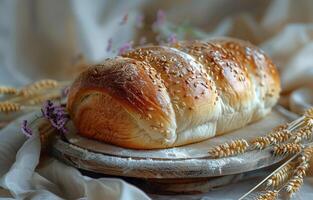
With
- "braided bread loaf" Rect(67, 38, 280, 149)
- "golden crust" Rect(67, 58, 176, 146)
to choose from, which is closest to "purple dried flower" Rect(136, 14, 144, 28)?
"braided bread loaf" Rect(67, 38, 280, 149)

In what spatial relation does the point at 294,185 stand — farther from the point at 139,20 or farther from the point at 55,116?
the point at 139,20

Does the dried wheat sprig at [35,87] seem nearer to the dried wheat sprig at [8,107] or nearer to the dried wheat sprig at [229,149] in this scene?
the dried wheat sprig at [8,107]

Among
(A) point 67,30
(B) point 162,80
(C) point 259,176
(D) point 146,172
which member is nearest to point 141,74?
(B) point 162,80

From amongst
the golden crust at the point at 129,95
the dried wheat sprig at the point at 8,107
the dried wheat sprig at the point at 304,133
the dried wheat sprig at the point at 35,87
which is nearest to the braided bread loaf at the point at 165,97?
the golden crust at the point at 129,95

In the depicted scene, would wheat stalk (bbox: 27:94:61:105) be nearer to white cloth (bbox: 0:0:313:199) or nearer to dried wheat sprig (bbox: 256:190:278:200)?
white cloth (bbox: 0:0:313:199)

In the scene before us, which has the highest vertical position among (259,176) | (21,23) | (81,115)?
(21,23)

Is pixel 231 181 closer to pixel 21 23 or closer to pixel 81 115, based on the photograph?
pixel 81 115
